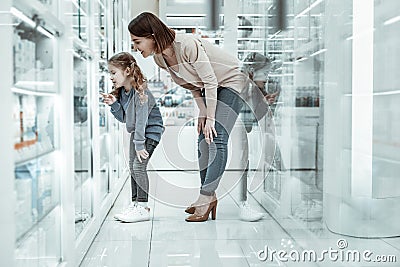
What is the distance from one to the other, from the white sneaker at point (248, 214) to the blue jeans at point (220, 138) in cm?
14

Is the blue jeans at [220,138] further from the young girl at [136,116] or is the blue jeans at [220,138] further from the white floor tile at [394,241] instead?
the white floor tile at [394,241]

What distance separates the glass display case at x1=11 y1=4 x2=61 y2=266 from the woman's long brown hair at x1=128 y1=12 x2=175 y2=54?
0.58m

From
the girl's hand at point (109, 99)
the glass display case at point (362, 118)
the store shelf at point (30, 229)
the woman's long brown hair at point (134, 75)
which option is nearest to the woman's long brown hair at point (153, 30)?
the woman's long brown hair at point (134, 75)

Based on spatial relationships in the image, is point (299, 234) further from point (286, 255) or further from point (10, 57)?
point (10, 57)

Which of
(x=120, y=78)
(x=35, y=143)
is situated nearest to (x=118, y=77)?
(x=120, y=78)

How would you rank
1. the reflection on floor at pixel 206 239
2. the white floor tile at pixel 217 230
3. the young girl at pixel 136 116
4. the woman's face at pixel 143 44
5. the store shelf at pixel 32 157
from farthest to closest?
the young girl at pixel 136 116, the woman's face at pixel 143 44, the white floor tile at pixel 217 230, the reflection on floor at pixel 206 239, the store shelf at pixel 32 157

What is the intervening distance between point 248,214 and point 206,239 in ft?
0.99

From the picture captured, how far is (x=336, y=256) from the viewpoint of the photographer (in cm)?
133

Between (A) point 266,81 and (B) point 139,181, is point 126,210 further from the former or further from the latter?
(A) point 266,81

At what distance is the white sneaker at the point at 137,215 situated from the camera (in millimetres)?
1941

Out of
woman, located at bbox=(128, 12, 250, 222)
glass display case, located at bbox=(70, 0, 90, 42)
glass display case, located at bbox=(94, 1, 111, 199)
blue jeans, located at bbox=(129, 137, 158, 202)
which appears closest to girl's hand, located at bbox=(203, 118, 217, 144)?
woman, located at bbox=(128, 12, 250, 222)

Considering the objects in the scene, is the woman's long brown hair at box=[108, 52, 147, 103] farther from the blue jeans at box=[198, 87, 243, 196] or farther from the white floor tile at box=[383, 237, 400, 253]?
the white floor tile at box=[383, 237, 400, 253]

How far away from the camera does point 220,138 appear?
6.36 ft

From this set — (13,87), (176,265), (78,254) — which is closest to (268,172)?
(176,265)
